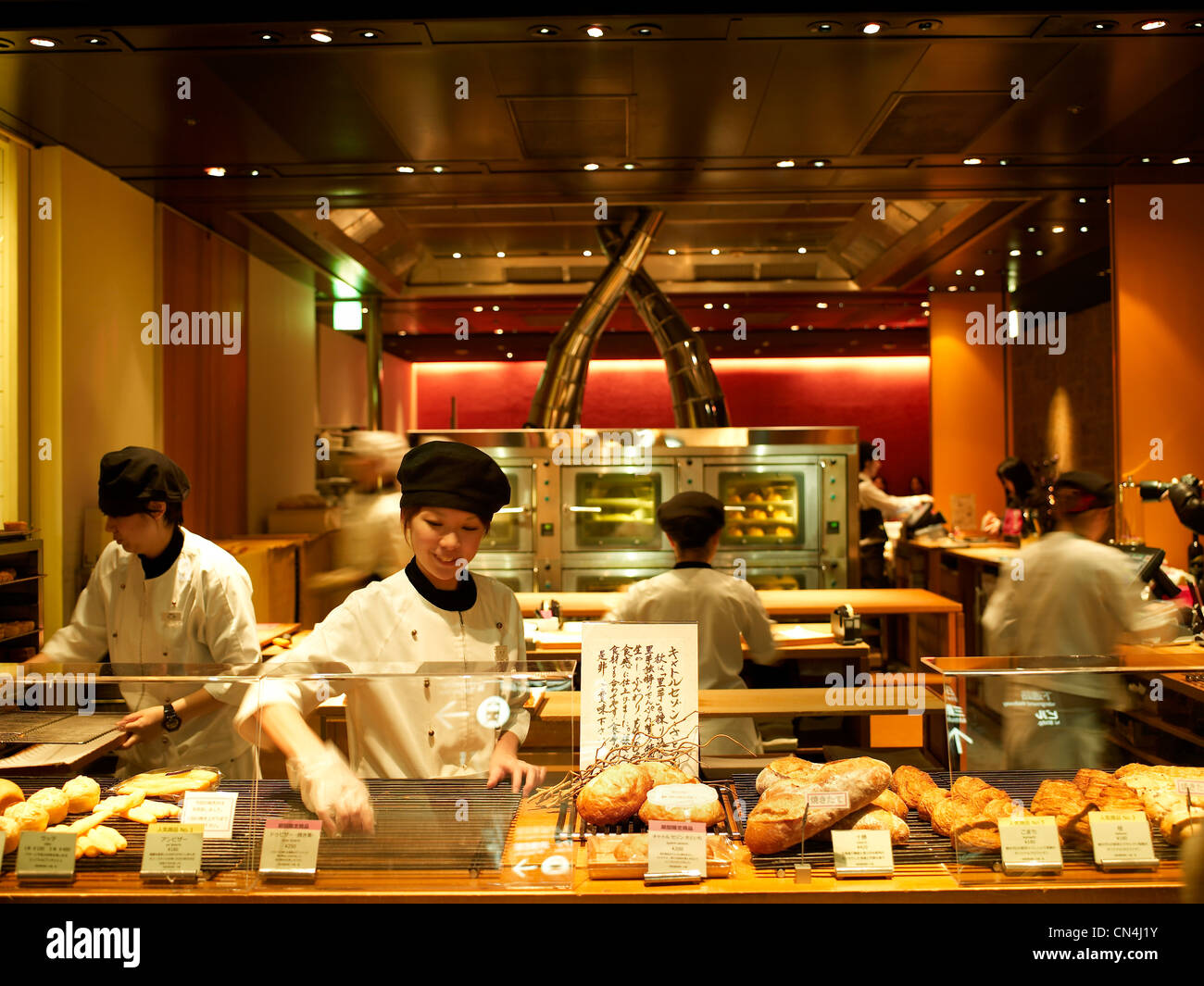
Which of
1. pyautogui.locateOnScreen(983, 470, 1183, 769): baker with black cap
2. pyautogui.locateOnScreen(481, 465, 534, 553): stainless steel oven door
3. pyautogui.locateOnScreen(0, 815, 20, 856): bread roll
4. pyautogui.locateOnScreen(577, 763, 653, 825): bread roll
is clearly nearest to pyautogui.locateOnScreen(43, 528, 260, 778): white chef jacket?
pyautogui.locateOnScreen(0, 815, 20, 856): bread roll

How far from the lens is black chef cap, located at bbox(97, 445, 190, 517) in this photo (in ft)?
7.57

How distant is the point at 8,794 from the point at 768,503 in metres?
4.89

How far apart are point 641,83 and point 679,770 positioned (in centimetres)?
294

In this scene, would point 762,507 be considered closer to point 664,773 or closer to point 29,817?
point 664,773

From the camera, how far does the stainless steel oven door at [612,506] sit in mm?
5836

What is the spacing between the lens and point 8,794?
1.50m

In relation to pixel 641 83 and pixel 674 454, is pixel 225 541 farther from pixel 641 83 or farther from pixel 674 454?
pixel 641 83

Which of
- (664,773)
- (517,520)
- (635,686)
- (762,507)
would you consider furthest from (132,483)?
(762,507)

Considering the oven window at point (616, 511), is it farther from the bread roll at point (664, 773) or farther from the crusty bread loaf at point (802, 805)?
the crusty bread loaf at point (802, 805)

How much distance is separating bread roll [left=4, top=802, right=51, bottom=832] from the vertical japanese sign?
0.86 m

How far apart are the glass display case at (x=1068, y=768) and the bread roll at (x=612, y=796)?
1.53 feet

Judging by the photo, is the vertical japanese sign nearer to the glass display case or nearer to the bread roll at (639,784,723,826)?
the bread roll at (639,784,723,826)

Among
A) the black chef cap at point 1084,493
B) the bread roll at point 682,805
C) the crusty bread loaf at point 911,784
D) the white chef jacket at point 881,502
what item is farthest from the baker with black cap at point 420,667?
the white chef jacket at point 881,502
